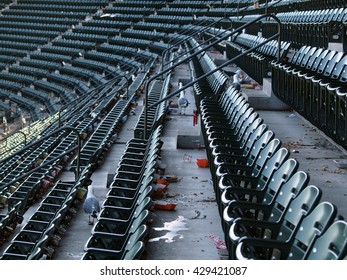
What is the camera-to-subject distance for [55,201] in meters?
9.75

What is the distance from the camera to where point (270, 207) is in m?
4.18

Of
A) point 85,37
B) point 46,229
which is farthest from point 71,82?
point 46,229

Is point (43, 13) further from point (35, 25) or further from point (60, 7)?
point (35, 25)

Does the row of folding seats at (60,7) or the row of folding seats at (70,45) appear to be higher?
the row of folding seats at (60,7)

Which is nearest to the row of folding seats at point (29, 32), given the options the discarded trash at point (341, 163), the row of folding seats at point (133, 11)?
the row of folding seats at point (133, 11)

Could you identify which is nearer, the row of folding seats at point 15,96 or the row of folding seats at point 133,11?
the row of folding seats at point 15,96

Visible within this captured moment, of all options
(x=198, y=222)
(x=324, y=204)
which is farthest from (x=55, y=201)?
(x=324, y=204)

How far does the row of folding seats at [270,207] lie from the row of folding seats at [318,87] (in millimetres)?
624

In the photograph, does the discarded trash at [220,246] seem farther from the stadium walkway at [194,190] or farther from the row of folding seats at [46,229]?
the row of folding seats at [46,229]

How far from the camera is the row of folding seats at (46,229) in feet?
22.5

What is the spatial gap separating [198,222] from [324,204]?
2623 millimetres

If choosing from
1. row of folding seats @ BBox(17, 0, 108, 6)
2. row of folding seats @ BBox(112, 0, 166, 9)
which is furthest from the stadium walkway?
row of folding seats @ BBox(17, 0, 108, 6)

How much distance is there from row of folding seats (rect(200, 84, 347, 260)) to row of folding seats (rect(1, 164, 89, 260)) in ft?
6.50

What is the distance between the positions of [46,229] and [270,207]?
397cm
